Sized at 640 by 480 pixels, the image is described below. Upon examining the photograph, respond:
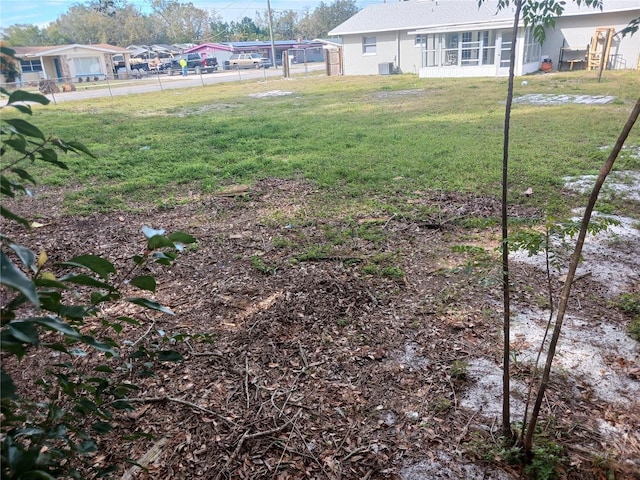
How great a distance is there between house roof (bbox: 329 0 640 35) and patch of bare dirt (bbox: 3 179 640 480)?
17.0 meters

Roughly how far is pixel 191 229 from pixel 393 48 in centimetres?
2096

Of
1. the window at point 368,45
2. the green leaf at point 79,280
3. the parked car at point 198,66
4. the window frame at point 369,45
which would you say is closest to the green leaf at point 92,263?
the green leaf at point 79,280

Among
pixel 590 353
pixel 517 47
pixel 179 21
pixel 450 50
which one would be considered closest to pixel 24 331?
pixel 590 353

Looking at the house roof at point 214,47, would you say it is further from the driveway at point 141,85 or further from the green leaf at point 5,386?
the green leaf at point 5,386

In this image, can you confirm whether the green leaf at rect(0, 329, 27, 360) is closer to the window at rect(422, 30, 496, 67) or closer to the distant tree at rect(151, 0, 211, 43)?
the window at rect(422, 30, 496, 67)

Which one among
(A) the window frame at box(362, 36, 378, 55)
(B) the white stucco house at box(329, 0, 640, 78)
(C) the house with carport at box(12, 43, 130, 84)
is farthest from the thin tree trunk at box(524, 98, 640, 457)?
(C) the house with carport at box(12, 43, 130, 84)

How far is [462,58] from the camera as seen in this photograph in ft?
63.6

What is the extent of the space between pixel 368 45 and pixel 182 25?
38939 mm

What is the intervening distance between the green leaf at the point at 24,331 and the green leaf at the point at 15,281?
140mm

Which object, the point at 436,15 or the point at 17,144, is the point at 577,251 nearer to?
the point at 17,144

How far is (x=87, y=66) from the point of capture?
3259 cm

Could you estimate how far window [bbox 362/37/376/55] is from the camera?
23.7m

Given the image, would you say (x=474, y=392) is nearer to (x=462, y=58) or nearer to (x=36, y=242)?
(x=36, y=242)

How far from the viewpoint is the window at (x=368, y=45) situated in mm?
23698
